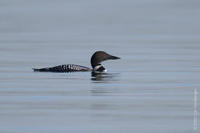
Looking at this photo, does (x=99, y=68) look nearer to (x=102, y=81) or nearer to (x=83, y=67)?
(x=83, y=67)

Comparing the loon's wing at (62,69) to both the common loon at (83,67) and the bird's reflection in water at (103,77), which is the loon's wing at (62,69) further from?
the bird's reflection in water at (103,77)

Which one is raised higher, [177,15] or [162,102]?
[177,15]

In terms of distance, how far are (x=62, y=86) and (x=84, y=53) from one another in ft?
22.2

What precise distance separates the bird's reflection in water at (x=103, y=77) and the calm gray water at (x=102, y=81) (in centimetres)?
2

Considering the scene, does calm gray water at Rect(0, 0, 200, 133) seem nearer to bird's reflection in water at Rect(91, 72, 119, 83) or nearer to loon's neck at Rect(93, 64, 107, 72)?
bird's reflection in water at Rect(91, 72, 119, 83)

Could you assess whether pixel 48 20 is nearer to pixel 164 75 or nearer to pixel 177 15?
pixel 177 15

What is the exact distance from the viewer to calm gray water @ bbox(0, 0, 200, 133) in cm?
1185

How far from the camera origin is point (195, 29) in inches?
1254

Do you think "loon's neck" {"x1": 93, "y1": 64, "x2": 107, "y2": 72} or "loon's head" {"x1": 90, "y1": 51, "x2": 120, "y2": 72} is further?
"loon's head" {"x1": 90, "y1": 51, "x2": 120, "y2": 72}

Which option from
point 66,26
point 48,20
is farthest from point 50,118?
point 48,20

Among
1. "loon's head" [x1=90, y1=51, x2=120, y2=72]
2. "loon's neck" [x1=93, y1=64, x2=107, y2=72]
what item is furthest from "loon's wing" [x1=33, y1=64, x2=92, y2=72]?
"loon's head" [x1=90, y1=51, x2=120, y2=72]

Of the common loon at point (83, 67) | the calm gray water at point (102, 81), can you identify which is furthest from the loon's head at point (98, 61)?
the calm gray water at point (102, 81)

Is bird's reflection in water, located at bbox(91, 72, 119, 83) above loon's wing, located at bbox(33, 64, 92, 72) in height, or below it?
below

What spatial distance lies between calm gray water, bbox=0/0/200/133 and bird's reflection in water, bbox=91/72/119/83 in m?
0.02
